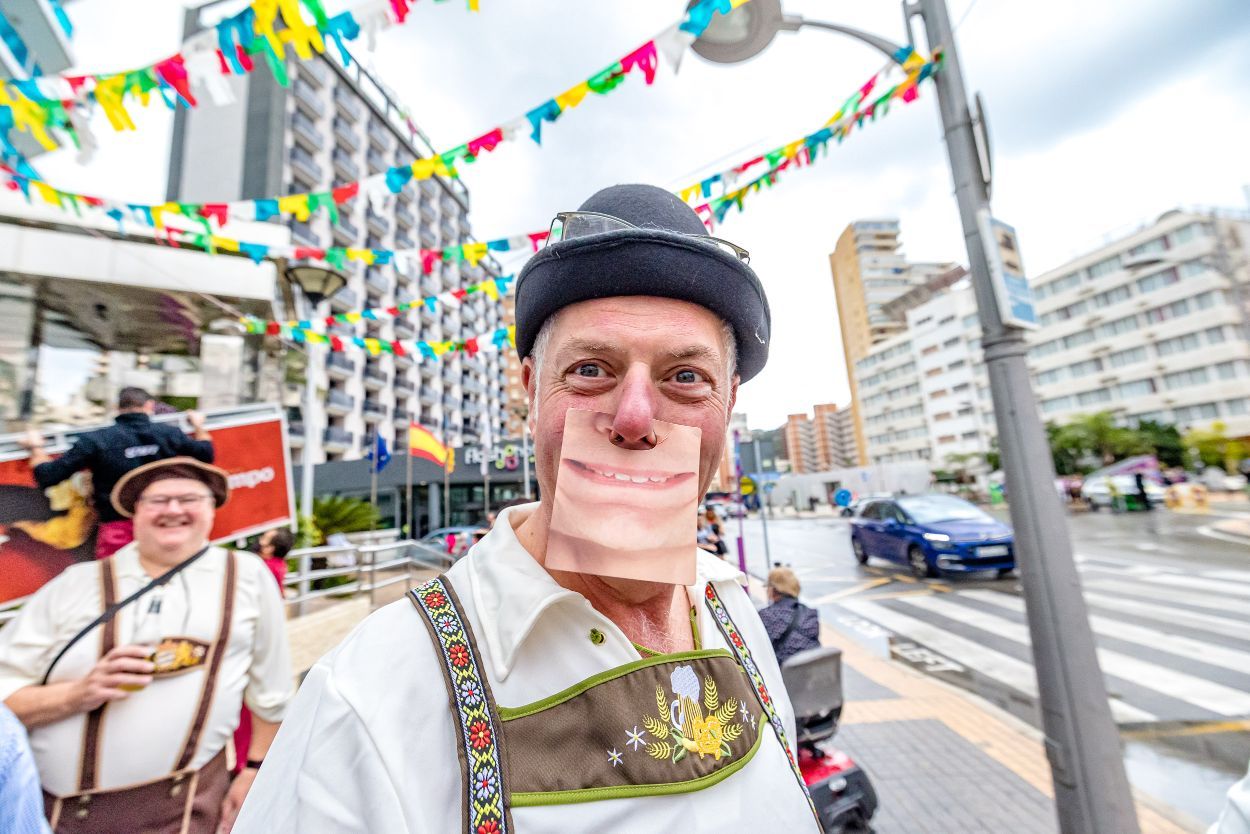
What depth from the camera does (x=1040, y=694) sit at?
244cm

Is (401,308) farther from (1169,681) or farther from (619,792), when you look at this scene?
(1169,681)

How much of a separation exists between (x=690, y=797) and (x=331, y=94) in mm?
42360

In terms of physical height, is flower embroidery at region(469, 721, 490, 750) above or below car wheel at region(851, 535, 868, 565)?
above

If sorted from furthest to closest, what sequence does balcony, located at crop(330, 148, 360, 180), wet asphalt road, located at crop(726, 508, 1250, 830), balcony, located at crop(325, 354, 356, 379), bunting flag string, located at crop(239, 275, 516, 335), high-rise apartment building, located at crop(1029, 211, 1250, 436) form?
high-rise apartment building, located at crop(1029, 211, 1250, 436)
balcony, located at crop(330, 148, 360, 180)
balcony, located at crop(325, 354, 356, 379)
bunting flag string, located at crop(239, 275, 516, 335)
wet asphalt road, located at crop(726, 508, 1250, 830)

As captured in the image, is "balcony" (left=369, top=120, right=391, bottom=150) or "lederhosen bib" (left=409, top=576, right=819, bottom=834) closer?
"lederhosen bib" (left=409, top=576, right=819, bottom=834)

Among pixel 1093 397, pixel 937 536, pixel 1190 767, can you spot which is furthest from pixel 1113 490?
pixel 1093 397

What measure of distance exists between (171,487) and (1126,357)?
58.5 metres

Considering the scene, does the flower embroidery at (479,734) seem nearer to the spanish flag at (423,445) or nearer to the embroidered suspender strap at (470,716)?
the embroidered suspender strap at (470,716)

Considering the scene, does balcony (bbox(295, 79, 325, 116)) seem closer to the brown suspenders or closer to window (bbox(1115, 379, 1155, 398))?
the brown suspenders

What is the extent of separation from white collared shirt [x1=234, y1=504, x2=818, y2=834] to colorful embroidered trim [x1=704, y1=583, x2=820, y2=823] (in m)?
0.09

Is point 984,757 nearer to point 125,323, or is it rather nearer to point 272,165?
point 125,323

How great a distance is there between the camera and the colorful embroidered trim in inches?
41.7

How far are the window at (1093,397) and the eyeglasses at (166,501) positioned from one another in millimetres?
59088

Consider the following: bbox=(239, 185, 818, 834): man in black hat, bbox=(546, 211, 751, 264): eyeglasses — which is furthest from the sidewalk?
bbox=(546, 211, 751, 264): eyeglasses
